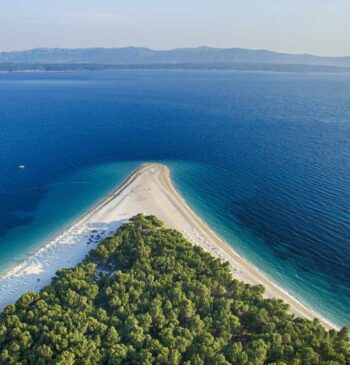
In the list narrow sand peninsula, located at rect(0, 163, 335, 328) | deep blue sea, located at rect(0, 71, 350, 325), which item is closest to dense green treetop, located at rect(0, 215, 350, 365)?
narrow sand peninsula, located at rect(0, 163, 335, 328)

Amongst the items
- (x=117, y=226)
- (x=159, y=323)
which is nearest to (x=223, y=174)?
(x=117, y=226)

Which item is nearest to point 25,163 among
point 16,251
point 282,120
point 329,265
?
point 16,251

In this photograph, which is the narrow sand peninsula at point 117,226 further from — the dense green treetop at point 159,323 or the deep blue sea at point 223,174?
the dense green treetop at point 159,323

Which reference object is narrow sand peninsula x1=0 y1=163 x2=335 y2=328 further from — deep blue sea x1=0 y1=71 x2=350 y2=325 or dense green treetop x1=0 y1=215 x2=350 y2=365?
dense green treetop x1=0 y1=215 x2=350 y2=365

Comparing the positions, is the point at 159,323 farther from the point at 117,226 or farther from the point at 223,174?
the point at 223,174

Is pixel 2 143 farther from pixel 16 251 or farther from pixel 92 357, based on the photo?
pixel 92 357
